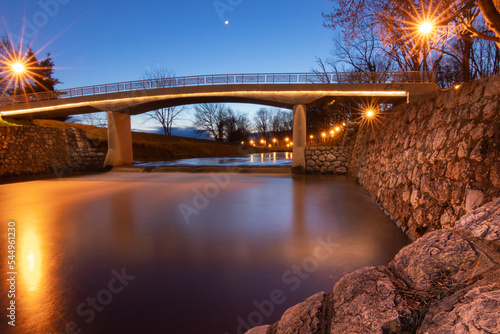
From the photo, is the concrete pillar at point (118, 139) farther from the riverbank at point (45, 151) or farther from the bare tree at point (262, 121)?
the bare tree at point (262, 121)

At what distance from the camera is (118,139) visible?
15.8 m

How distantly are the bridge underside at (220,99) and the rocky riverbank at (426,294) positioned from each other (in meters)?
12.0

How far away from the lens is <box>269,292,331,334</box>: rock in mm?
1354

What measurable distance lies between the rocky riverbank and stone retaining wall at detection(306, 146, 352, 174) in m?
11.9

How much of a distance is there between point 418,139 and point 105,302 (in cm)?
539

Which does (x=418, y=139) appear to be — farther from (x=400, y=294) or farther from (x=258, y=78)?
(x=258, y=78)

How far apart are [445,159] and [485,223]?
7.25ft

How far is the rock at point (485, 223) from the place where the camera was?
1511 mm

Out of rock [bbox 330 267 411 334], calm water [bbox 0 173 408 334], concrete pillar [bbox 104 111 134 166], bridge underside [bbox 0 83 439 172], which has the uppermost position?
bridge underside [bbox 0 83 439 172]

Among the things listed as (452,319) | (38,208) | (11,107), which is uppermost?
(11,107)

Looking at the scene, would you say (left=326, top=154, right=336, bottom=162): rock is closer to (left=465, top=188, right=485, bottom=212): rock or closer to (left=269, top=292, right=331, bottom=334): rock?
(left=465, top=188, right=485, bottom=212): rock

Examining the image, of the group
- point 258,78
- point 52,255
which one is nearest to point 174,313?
point 52,255

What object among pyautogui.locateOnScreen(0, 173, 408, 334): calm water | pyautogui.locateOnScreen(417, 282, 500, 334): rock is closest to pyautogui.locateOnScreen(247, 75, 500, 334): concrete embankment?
pyautogui.locateOnScreen(417, 282, 500, 334): rock

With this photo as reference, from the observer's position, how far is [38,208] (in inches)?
246
